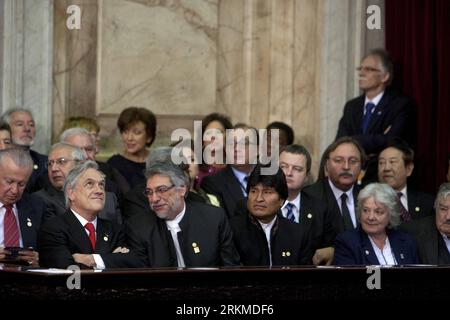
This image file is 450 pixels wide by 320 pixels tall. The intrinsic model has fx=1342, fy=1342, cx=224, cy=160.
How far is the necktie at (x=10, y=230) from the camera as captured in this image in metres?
7.24

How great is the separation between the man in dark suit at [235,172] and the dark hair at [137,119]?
654 millimetres

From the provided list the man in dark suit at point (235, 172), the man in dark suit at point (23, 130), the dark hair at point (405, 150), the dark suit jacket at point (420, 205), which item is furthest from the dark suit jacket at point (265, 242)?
the man in dark suit at point (23, 130)

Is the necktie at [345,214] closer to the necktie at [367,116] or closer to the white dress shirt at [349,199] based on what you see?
the white dress shirt at [349,199]

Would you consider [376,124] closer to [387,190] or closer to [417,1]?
[417,1]

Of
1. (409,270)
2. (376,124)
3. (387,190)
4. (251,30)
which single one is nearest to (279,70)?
(251,30)

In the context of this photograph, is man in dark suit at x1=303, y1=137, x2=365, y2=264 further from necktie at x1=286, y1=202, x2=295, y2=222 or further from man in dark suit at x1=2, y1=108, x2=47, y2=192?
man in dark suit at x1=2, y1=108, x2=47, y2=192

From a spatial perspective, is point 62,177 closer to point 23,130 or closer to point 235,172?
point 23,130

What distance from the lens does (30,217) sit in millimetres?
7348

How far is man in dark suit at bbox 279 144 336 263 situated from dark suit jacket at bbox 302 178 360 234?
0.14 ft

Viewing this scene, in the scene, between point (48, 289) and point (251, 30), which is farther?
point (251, 30)

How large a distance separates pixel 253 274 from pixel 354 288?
46 cm

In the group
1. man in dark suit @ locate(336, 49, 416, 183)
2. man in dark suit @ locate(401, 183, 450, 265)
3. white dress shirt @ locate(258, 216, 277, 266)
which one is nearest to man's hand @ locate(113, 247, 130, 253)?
white dress shirt @ locate(258, 216, 277, 266)

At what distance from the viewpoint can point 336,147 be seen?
8.63m
